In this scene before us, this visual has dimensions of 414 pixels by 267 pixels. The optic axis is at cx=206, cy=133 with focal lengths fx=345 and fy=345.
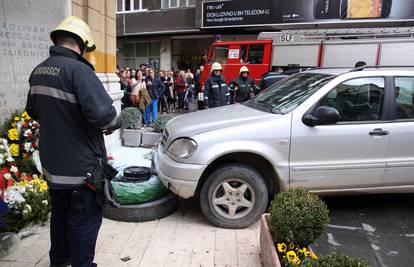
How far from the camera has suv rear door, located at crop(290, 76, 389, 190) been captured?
3715mm

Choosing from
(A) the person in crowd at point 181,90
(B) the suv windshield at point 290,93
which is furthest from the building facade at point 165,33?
(B) the suv windshield at point 290,93

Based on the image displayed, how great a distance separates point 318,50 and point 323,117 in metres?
8.99

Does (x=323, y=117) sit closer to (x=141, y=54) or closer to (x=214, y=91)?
(x=214, y=91)

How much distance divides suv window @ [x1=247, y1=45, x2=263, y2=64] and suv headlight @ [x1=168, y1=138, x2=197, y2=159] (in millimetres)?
9506

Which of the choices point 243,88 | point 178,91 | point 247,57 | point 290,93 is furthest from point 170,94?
point 290,93

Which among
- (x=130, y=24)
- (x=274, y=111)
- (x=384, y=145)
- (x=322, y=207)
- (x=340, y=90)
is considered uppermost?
(x=130, y=24)

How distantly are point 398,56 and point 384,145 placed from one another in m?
8.36

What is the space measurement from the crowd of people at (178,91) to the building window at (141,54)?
7.86 meters

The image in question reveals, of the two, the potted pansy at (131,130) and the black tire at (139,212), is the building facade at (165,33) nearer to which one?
the potted pansy at (131,130)

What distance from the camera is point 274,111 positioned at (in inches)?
156

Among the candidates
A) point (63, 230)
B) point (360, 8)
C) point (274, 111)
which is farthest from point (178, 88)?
point (63, 230)

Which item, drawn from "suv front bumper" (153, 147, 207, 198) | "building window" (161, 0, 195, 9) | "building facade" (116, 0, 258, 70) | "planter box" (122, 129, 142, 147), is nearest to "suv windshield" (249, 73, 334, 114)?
"suv front bumper" (153, 147, 207, 198)

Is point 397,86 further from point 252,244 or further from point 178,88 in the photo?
point 178,88

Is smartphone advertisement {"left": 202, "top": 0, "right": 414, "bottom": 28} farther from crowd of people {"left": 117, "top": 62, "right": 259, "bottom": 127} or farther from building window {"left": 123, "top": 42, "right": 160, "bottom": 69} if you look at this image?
crowd of people {"left": 117, "top": 62, "right": 259, "bottom": 127}
